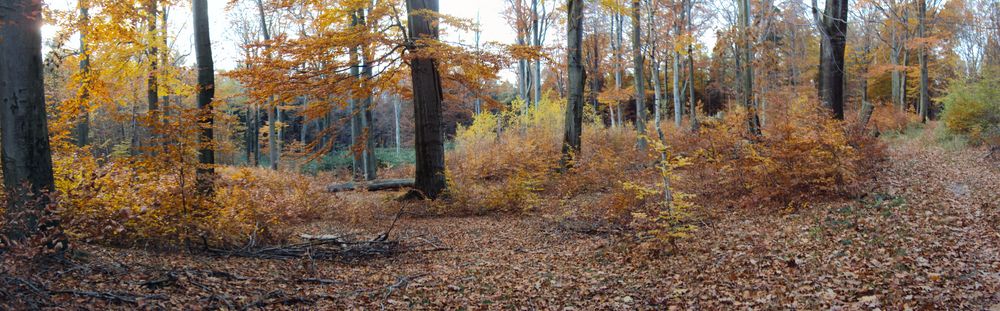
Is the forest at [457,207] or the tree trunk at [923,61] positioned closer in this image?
the forest at [457,207]

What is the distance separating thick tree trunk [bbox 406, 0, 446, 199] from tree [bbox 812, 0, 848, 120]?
778 cm

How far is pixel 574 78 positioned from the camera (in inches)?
546

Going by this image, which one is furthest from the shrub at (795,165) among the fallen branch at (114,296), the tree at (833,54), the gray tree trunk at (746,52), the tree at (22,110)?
the tree at (22,110)

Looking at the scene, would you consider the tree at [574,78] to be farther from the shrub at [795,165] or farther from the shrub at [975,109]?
the shrub at [975,109]

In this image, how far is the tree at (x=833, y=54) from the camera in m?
10.7

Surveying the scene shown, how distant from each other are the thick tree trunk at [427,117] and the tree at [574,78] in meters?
3.92

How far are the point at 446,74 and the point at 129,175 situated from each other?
630cm

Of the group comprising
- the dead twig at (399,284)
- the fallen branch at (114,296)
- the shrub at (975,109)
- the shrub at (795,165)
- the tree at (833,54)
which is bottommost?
the dead twig at (399,284)

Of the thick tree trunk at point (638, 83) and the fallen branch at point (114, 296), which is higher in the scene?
the thick tree trunk at point (638, 83)

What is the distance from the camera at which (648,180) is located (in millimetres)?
12320

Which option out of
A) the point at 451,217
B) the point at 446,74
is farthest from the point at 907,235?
the point at 446,74

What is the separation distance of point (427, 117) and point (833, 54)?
8.37 meters

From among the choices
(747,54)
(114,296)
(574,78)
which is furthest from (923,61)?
(114,296)

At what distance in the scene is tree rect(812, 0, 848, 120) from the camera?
10672 mm
